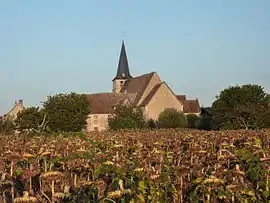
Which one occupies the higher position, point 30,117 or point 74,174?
point 30,117

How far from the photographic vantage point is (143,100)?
8106cm

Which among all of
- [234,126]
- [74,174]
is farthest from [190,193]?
[234,126]

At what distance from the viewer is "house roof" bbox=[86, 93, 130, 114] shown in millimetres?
81250

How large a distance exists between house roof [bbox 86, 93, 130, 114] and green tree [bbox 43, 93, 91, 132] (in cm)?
1789

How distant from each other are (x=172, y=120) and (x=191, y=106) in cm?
2244

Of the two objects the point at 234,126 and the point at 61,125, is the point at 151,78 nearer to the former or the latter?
the point at 61,125

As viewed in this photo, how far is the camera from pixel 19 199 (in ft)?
12.0

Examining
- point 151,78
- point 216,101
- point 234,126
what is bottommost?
point 234,126

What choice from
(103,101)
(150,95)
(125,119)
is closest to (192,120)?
(150,95)

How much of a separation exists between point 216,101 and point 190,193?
5595 cm

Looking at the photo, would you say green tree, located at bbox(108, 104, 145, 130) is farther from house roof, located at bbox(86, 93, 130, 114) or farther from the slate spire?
the slate spire

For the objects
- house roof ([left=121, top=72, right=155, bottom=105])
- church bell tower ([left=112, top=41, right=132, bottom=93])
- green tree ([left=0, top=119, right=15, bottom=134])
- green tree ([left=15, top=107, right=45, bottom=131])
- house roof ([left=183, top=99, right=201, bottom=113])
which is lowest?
green tree ([left=0, top=119, right=15, bottom=134])

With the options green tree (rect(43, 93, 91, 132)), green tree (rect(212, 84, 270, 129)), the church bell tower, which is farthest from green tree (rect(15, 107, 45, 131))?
the church bell tower

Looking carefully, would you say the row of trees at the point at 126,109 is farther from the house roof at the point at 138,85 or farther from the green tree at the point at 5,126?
the house roof at the point at 138,85
